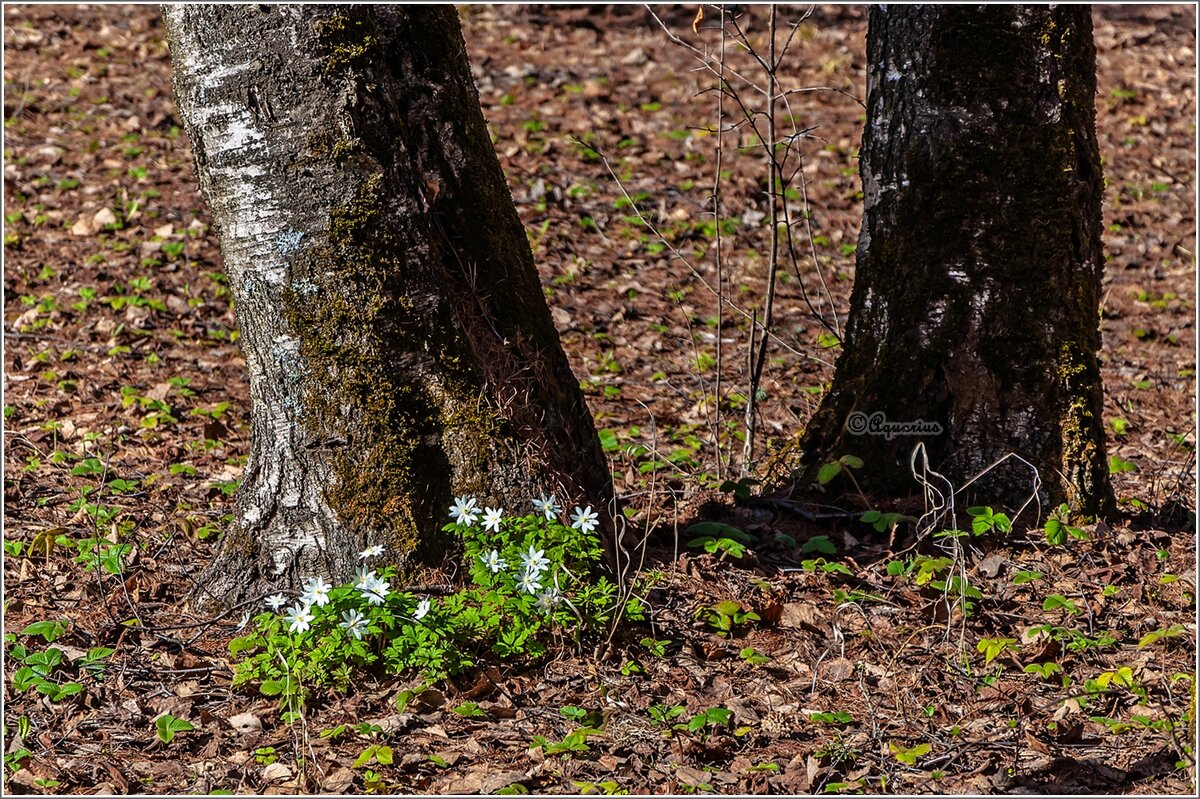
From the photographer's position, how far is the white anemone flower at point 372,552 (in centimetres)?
316

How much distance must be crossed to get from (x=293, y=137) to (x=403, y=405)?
2.75 feet

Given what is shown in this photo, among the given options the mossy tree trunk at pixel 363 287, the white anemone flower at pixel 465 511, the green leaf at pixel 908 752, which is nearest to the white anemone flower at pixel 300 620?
the mossy tree trunk at pixel 363 287

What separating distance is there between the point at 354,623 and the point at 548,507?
Answer: 0.67 m

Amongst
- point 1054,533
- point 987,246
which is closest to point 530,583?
point 1054,533

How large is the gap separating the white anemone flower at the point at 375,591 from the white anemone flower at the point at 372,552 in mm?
95

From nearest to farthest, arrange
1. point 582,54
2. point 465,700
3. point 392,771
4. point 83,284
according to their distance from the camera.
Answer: point 392,771, point 465,700, point 83,284, point 582,54

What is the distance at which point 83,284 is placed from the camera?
19.2 feet

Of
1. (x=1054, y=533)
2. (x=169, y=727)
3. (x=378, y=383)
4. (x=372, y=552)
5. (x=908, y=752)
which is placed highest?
(x=378, y=383)

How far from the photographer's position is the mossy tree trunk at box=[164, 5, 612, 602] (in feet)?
10.00

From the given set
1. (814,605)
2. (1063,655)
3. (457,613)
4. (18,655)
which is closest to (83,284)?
(18,655)

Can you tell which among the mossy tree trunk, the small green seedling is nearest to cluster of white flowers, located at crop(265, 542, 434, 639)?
the mossy tree trunk

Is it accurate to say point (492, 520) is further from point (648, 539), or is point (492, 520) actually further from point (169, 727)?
point (169, 727)

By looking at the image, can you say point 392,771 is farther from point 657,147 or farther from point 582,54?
point 582,54

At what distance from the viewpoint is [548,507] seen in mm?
3285
